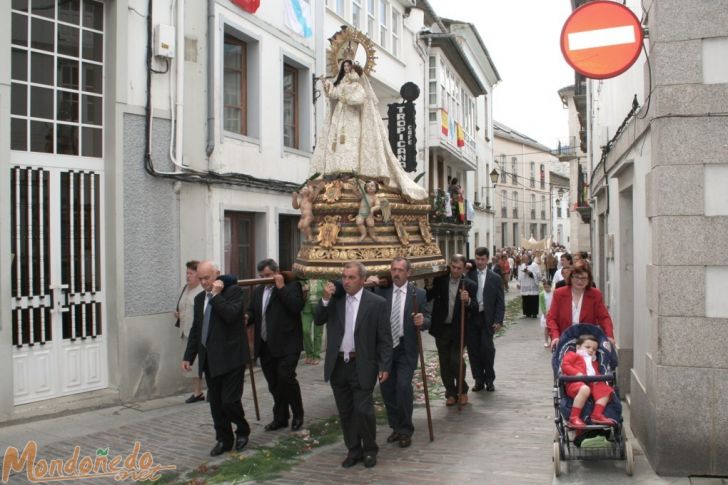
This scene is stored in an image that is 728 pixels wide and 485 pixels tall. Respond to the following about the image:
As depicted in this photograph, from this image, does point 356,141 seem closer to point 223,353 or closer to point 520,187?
point 223,353

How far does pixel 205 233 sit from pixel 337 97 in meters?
3.50

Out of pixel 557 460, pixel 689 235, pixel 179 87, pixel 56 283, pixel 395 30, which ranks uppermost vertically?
pixel 395 30

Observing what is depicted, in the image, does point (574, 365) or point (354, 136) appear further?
point (354, 136)

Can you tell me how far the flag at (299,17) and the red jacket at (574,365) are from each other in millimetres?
9441

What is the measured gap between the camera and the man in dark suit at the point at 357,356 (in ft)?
20.2

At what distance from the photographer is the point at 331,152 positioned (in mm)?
8172

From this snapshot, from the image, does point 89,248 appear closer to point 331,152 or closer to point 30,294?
point 30,294

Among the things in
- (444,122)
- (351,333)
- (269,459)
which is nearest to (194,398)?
(269,459)

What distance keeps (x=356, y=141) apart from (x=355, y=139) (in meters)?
0.03

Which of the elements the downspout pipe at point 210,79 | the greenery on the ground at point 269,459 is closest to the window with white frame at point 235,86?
the downspout pipe at point 210,79

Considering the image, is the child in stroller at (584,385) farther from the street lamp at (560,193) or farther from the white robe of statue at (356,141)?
the street lamp at (560,193)

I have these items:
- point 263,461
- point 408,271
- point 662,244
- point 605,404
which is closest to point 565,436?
point 605,404

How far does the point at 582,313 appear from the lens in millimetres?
6734

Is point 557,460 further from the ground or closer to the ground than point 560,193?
closer to the ground
